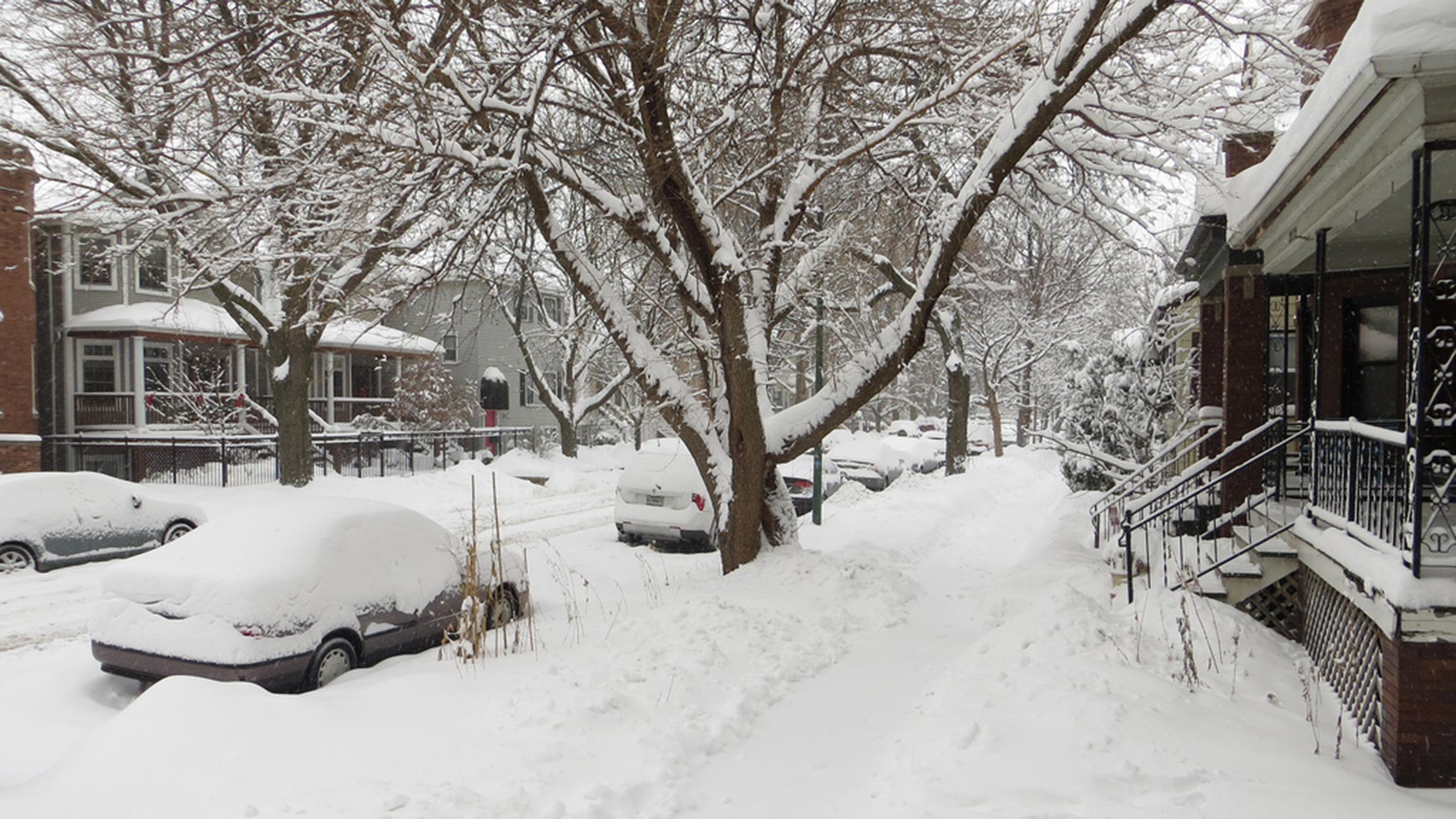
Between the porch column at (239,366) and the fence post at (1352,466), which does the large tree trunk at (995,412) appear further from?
the porch column at (239,366)

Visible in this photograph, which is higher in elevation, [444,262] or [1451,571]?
[444,262]

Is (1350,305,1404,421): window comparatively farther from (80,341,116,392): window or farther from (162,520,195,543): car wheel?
(80,341,116,392): window

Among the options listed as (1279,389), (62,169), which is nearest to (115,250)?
(62,169)

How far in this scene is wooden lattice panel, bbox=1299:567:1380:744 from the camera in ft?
17.8

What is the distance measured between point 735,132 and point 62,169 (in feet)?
40.3

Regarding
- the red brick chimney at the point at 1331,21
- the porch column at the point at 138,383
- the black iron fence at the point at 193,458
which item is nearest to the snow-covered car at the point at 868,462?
the black iron fence at the point at 193,458

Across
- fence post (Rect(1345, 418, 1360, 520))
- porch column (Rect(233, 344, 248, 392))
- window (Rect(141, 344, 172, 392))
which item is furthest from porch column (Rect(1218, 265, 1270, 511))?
window (Rect(141, 344, 172, 392))

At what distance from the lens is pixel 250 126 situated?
9844mm

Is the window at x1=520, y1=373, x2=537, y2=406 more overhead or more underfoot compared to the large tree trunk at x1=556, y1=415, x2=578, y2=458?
more overhead

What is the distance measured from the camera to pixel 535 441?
112ft

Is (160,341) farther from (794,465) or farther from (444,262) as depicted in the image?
(444,262)

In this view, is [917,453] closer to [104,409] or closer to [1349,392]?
[1349,392]

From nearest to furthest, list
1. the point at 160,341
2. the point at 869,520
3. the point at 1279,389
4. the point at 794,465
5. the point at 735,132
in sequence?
the point at 735,132
the point at 1279,389
the point at 869,520
the point at 794,465
the point at 160,341

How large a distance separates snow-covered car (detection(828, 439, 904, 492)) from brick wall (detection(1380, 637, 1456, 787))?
1821cm
